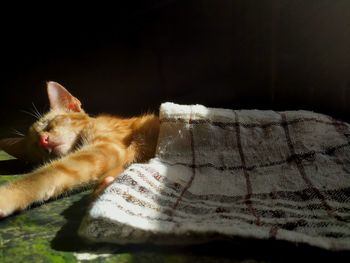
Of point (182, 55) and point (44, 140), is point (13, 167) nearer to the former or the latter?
point (44, 140)

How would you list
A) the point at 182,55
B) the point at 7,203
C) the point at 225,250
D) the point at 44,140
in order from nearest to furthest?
the point at 225,250
the point at 7,203
the point at 44,140
the point at 182,55

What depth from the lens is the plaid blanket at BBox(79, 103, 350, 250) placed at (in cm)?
84

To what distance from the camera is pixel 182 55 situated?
9.43 ft

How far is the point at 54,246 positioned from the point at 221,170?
2.14ft

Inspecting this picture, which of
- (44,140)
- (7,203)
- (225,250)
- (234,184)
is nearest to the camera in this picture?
(225,250)

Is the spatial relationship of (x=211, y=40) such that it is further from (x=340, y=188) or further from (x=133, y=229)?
(x=133, y=229)

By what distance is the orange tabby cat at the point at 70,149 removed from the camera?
1.20 meters

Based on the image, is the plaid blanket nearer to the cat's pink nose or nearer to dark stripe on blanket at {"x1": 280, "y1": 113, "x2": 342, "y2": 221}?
dark stripe on blanket at {"x1": 280, "y1": 113, "x2": 342, "y2": 221}

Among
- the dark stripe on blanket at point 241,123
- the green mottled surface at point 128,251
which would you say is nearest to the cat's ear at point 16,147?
the dark stripe on blanket at point 241,123

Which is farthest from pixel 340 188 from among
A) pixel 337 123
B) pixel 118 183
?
pixel 118 183

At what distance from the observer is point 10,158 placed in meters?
2.07

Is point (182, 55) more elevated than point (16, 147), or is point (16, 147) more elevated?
point (182, 55)

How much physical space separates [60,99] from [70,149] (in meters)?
0.30

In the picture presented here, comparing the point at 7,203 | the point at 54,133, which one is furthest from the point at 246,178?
the point at 54,133
